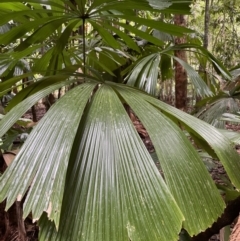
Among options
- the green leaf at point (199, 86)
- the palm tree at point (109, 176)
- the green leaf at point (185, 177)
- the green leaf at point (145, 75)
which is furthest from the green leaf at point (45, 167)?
the green leaf at point (199, 86)

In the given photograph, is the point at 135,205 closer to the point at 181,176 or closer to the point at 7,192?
the point at 181,176

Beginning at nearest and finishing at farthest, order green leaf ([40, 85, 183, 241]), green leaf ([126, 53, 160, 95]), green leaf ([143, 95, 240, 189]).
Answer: green leaf ([40, 85, 183, 241]) → green leaf ([143, 95, 240, 189]) → green leaf ([126, 53, 160, 95])

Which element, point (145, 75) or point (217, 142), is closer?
point (217, 142)

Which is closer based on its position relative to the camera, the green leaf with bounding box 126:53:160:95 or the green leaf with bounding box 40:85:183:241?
the green leaf with bounding box 40:85:183:241

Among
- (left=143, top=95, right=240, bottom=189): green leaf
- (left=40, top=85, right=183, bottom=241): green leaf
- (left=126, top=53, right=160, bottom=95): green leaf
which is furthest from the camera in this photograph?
→ (left=126, top=53, right=160, bottom=95): green leaf

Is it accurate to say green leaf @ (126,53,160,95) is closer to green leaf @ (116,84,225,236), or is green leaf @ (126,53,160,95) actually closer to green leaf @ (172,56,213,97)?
green leaf @ (172,56,213,97)

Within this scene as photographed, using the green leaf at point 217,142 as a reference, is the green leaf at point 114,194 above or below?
below

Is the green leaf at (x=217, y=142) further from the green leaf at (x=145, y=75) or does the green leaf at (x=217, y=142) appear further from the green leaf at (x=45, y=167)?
the green leaf at (x=145, y=75)

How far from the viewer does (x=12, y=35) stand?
0.97 m

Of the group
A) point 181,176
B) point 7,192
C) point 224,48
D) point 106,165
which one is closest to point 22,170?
point 7,192

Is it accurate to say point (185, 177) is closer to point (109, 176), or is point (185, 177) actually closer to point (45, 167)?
point (109, 176)

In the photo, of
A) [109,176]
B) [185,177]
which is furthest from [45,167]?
[185,177]

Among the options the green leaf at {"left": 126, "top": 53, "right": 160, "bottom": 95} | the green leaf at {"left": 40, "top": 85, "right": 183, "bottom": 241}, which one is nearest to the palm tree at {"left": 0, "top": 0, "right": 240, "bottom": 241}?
the green leaf at {"left": 40, "top": 85, "right": 183, "bottom": 241}

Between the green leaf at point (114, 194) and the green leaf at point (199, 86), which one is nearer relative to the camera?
the green leaf at point (114, 194)
